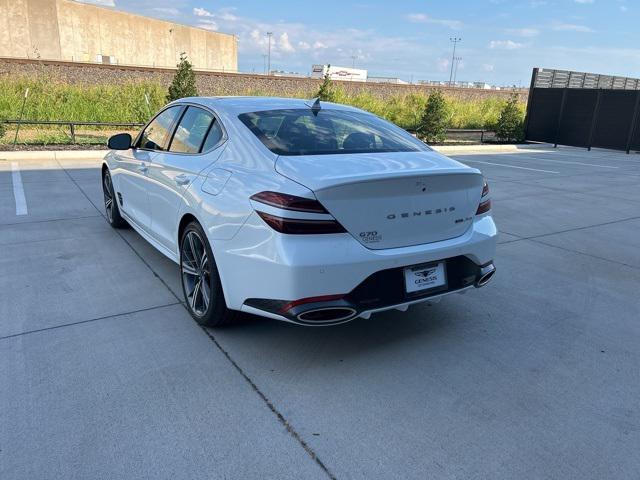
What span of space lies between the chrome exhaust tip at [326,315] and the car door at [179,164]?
133 cm

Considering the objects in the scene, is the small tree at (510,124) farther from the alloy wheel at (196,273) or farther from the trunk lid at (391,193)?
the alloy wheel at (196,273)

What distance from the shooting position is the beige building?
168 ft

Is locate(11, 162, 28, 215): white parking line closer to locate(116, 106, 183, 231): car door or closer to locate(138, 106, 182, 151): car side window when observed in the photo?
locate(116, 106, 183, 231): car door

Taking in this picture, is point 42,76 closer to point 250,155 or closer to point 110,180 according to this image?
point 110,180

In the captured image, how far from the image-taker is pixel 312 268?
262 centimetres

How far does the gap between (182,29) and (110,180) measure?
2779 inches

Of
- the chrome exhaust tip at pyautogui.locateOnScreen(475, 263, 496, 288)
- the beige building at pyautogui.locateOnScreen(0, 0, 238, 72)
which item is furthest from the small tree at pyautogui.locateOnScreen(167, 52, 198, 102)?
the beige building at pyautogui.locateOnScreen(0, 0, 238, 72)

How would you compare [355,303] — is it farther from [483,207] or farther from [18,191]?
[18,191]

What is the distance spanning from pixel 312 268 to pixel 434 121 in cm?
1661

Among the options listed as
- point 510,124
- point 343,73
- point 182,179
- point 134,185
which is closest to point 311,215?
point 182,179

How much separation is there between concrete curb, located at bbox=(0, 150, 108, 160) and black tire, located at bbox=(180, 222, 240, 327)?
384 inches

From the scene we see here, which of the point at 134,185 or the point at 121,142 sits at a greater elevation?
the point at 121,142

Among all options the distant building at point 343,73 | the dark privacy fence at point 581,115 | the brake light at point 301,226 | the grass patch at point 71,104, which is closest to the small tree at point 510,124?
the dark privacy fence at point 581,115

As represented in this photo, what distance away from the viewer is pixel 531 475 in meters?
2.21
